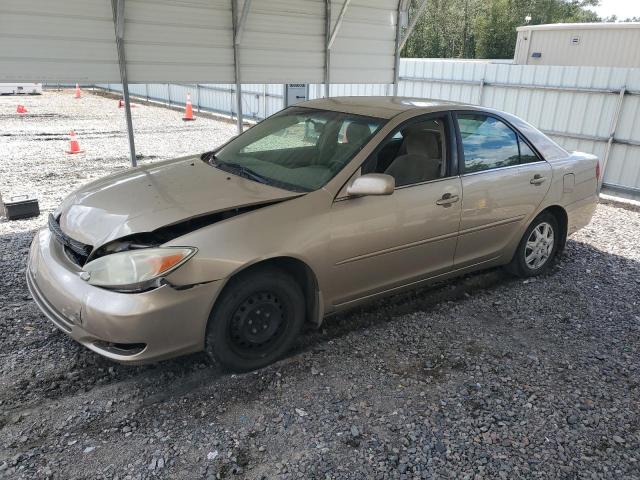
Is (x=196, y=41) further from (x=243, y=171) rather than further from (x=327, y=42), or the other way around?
(x=243, y=171)

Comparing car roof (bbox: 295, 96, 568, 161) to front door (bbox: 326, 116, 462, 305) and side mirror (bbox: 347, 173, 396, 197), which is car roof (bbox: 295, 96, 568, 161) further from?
side mirror (bbox: 347, 173, 396, 197)

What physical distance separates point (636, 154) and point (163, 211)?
8.80 m

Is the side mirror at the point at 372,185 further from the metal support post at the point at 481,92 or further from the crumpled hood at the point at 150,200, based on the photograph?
the metal support post at the point at 481,92

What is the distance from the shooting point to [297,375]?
3346 millimetres

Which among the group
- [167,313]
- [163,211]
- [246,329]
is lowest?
[246,329]

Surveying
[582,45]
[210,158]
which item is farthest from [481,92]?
[582,45]

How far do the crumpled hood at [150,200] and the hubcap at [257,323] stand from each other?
618mm

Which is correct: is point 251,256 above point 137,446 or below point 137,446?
above

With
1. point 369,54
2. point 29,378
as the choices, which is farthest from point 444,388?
point 369,54

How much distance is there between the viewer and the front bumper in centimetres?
278

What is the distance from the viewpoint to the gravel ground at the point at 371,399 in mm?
2631

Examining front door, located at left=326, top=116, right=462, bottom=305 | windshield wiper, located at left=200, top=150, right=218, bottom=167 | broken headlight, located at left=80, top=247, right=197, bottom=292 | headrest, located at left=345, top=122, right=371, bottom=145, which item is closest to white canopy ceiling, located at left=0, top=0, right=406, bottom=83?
windshield wiper, located at left=200, top=150, right=218, bottom=167

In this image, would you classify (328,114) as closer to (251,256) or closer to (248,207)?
(248,207)

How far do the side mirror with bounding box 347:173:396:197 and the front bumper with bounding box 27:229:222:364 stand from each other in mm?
1120
